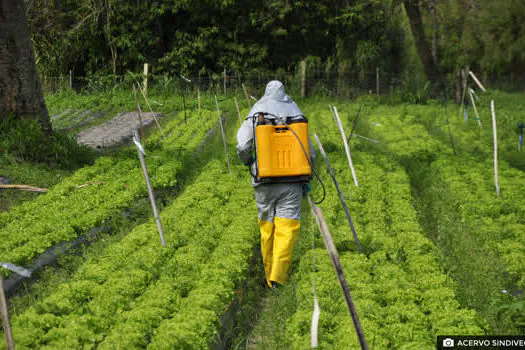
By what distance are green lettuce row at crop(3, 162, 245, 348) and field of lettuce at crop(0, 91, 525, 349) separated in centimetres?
2

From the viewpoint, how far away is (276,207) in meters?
7.03

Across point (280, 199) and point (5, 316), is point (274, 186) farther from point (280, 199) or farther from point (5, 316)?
point (5, 316)

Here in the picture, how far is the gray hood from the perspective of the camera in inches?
276

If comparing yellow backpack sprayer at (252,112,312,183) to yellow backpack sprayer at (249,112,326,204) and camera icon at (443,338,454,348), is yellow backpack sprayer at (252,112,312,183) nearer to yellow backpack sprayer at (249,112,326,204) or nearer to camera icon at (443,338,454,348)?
yellow backpack sprayer at (249,112,326,204)

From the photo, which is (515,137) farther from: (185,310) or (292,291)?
(185,310)

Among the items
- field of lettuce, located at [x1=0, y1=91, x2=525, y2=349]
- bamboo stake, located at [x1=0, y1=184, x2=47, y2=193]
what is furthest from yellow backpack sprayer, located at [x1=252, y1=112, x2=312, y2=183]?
bamboo stake, located at [x1=0, y1=184, x2=47, y2=193]

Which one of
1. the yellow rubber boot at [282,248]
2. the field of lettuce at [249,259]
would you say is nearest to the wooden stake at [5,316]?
the field of lettuce at [249,259]

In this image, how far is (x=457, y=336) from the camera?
5.20 metres

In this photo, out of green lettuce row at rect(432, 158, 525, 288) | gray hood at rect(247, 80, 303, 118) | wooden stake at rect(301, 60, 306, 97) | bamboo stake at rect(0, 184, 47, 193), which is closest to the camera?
gray hood at rect(247, 80, 303, 118)

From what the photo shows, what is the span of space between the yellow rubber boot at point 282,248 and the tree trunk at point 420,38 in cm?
1855

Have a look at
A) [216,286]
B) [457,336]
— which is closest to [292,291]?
[216,286]

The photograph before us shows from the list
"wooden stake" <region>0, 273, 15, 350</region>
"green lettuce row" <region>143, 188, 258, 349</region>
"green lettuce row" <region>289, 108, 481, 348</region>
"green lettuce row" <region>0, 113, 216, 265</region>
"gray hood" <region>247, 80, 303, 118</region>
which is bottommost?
"green lettuce row" <region>289, 108, 481, 348</region>

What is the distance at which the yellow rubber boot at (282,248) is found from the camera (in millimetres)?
6801

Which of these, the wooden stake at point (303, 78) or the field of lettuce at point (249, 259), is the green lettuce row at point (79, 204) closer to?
the field of lettuce at point (249, 259)
